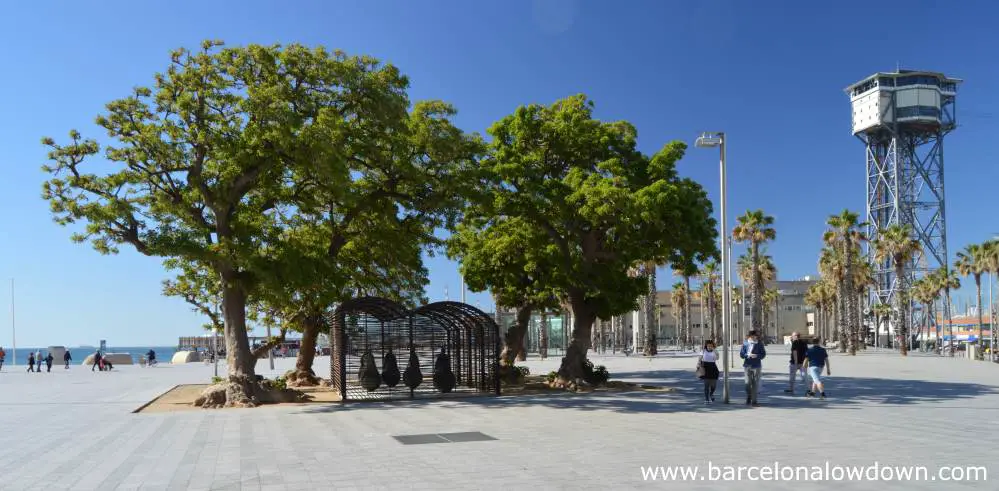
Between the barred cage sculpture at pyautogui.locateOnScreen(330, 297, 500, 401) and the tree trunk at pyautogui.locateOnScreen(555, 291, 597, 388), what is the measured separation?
7.95 feet

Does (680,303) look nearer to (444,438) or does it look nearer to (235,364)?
(235,364)

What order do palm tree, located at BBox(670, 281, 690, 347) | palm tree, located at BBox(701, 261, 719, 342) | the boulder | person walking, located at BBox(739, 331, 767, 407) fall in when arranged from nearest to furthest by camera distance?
1. person walking, located at BBox(739, 331, 767, 407)
2. the boulder
3. palm tree, located at BBox(701, 261, 719, 342)
4. palm tree, located at BBox(670, 281, 690, 347)

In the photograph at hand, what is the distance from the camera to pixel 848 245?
55.9m

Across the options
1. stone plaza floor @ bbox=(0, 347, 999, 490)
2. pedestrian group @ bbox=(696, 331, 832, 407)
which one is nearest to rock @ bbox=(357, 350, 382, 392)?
stone plaza floor @ bbox=(0, 347, 999, 490)

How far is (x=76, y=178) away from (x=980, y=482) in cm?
2025

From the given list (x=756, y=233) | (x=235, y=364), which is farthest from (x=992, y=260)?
(x=235, y=364)

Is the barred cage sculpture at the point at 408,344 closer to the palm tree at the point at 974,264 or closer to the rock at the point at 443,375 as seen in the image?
the rock at the point at 443,375

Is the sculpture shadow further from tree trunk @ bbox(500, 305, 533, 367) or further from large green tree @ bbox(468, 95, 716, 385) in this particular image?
tree trunk @ bbox(500, 305, 533, 367)

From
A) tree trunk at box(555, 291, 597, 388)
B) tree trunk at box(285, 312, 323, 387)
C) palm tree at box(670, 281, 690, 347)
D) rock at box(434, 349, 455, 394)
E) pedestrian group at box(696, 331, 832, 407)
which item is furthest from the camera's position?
palm tree at box(670, 281, 690, 347)

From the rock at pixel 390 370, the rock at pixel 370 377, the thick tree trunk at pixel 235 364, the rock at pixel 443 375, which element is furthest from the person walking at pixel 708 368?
the thick tree trunk at pixel 235 364

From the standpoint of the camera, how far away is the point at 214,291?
23578 mm

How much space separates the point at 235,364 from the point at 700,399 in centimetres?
1270

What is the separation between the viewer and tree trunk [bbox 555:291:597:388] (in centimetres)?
2511

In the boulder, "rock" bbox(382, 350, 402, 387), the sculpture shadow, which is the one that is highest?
"rock" bbox(382, 350, 402, 387)
